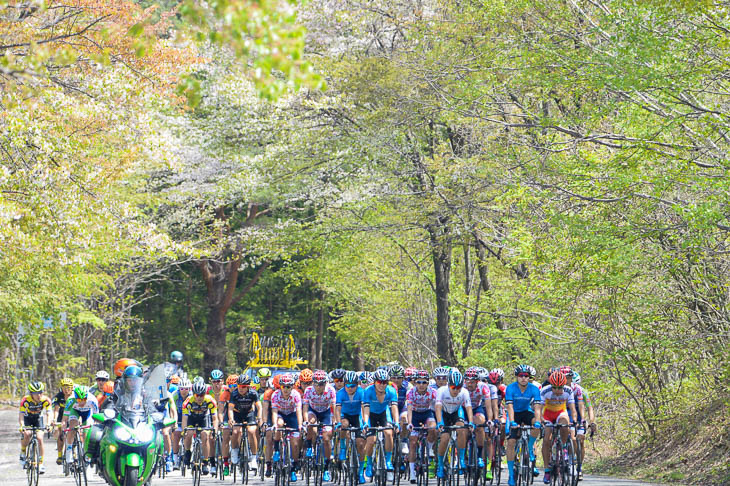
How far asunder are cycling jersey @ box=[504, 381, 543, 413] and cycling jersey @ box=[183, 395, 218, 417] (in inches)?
228

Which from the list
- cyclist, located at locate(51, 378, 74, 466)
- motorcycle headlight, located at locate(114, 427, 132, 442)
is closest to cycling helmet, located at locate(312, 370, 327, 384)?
cyclist, located at locate(51, 378, 74, 466)

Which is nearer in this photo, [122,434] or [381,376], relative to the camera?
[122,434]

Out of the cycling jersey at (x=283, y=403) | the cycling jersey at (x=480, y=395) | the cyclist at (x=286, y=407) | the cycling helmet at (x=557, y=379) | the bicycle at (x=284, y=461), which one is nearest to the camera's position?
the cycling helmet at (x=557, y=379)

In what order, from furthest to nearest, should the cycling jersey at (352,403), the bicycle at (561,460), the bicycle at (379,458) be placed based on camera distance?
the cycling jersey at (352,403) < the bicycle at (379,458) < the bicycle at (561,460)

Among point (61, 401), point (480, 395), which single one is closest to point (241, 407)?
point (61, 401)

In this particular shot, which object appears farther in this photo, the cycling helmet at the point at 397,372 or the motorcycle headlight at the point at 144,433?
the cycling helmet at the point at 397,372

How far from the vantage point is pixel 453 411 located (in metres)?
16.0

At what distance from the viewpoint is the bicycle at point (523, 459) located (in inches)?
596

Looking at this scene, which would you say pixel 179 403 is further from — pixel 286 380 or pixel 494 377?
pixel 494 377

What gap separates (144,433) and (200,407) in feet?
21.7

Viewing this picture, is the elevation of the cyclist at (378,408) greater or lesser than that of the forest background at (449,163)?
lesser

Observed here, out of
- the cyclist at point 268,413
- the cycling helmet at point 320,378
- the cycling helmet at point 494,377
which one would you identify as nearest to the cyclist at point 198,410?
the cyclist at point 268,413

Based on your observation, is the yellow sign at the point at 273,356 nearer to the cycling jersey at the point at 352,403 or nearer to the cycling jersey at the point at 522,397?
the cycling jersey at the point at 352,403

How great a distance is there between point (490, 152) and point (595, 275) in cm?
467
